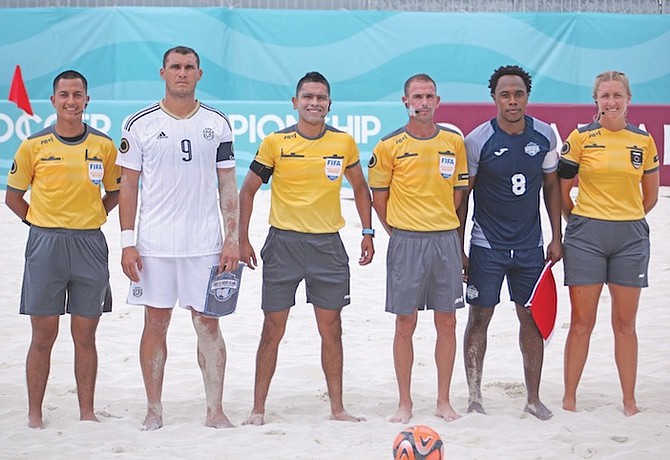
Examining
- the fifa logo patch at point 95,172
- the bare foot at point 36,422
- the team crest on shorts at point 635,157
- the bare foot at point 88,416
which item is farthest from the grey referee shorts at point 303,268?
the team crest on shorts at point 635,157

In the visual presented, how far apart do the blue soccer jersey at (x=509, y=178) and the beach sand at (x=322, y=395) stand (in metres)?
0.93

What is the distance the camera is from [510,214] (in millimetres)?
5215

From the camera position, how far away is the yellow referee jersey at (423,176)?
514cm

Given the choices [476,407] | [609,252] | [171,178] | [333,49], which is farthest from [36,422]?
[333,49]

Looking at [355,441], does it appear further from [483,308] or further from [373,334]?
[373,334]

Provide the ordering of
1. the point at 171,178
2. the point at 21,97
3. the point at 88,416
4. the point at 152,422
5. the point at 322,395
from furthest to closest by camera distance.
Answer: the point at 21,97 → the point at 322,395 → the point at 88,416 → the point at 152,422 → the point at 171,178

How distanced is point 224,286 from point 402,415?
1111 mm

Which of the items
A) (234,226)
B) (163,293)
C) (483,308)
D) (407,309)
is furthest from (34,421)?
(483,308)

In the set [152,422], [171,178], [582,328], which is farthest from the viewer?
[582,328]

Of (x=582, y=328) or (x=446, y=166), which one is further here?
(x=582, y=328)

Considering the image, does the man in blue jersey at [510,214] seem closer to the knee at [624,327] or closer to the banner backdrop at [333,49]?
the knee at [624,327]

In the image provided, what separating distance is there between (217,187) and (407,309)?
118 centimetres

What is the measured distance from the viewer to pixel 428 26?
47.0 feet

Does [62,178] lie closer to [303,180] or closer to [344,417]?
[303,180]
